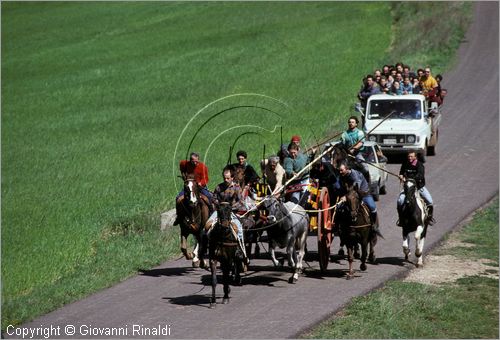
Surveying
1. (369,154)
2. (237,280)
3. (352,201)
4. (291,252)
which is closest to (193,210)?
(237,280)

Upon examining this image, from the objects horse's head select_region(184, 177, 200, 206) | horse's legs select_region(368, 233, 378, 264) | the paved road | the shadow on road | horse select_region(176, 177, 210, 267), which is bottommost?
the shadow on road

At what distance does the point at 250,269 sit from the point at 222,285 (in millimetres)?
1457

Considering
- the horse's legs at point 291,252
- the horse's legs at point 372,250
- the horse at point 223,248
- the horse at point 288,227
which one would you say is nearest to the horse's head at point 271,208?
the horse at point 288,227

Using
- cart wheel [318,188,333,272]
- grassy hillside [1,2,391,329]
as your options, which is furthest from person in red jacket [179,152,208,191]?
cart wheel [318,188,333,272]

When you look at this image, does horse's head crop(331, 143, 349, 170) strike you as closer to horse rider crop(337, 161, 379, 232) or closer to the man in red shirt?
horse rider crop(337, 161, 379, 232)

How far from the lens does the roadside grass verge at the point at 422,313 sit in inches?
685

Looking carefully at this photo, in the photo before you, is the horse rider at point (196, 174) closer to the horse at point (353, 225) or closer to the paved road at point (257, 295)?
the paved road at point (257, 295)

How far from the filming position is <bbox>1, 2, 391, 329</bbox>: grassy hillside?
25.8 meters

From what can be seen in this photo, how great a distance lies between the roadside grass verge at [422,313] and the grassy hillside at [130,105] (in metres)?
4.12

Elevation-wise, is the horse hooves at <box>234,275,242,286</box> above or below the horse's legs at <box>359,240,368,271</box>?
below

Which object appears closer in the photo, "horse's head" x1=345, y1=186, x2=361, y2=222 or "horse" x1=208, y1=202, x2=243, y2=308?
"horse" x1=208, y1=202, x2=243, y2=308

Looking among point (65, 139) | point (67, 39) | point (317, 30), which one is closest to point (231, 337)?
point (65, 139)

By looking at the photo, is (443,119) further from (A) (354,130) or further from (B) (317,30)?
(B) (317,30)

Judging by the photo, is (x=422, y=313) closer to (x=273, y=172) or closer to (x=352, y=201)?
(x=352, y=201)
